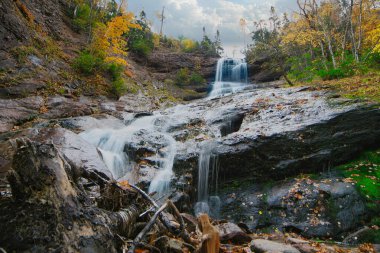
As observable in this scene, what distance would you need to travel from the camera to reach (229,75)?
32.4 meters

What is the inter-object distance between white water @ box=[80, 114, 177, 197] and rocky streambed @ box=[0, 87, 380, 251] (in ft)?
0.11

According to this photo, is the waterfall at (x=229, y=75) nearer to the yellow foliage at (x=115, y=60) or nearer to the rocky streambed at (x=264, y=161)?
the yellow foliage at (x=115, y=60)

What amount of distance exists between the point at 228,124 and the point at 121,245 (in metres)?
8.19

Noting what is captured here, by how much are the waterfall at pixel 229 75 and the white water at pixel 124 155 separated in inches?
732

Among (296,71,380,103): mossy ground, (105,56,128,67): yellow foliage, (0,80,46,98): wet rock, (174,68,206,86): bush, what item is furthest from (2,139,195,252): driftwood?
(174,68,206,86): bush

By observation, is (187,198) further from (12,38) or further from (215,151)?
(12,38)

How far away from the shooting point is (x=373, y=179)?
6.90 metres

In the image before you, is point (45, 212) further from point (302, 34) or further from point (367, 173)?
point (302, 34)

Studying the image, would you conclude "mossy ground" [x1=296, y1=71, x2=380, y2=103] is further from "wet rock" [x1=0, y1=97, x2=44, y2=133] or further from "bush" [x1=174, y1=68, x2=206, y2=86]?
"bush" [x1=174, y1=68, x2=206, y2=86]

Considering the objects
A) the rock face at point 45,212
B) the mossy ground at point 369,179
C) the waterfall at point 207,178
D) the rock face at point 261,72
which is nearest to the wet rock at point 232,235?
the rock face at point 45,212

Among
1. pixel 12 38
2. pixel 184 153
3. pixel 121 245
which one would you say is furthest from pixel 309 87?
pixel 12 38

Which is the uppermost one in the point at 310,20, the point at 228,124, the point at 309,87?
the point at 310,20

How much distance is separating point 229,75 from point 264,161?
2554 centimetres

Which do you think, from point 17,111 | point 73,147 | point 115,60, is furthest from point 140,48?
point 73,147
